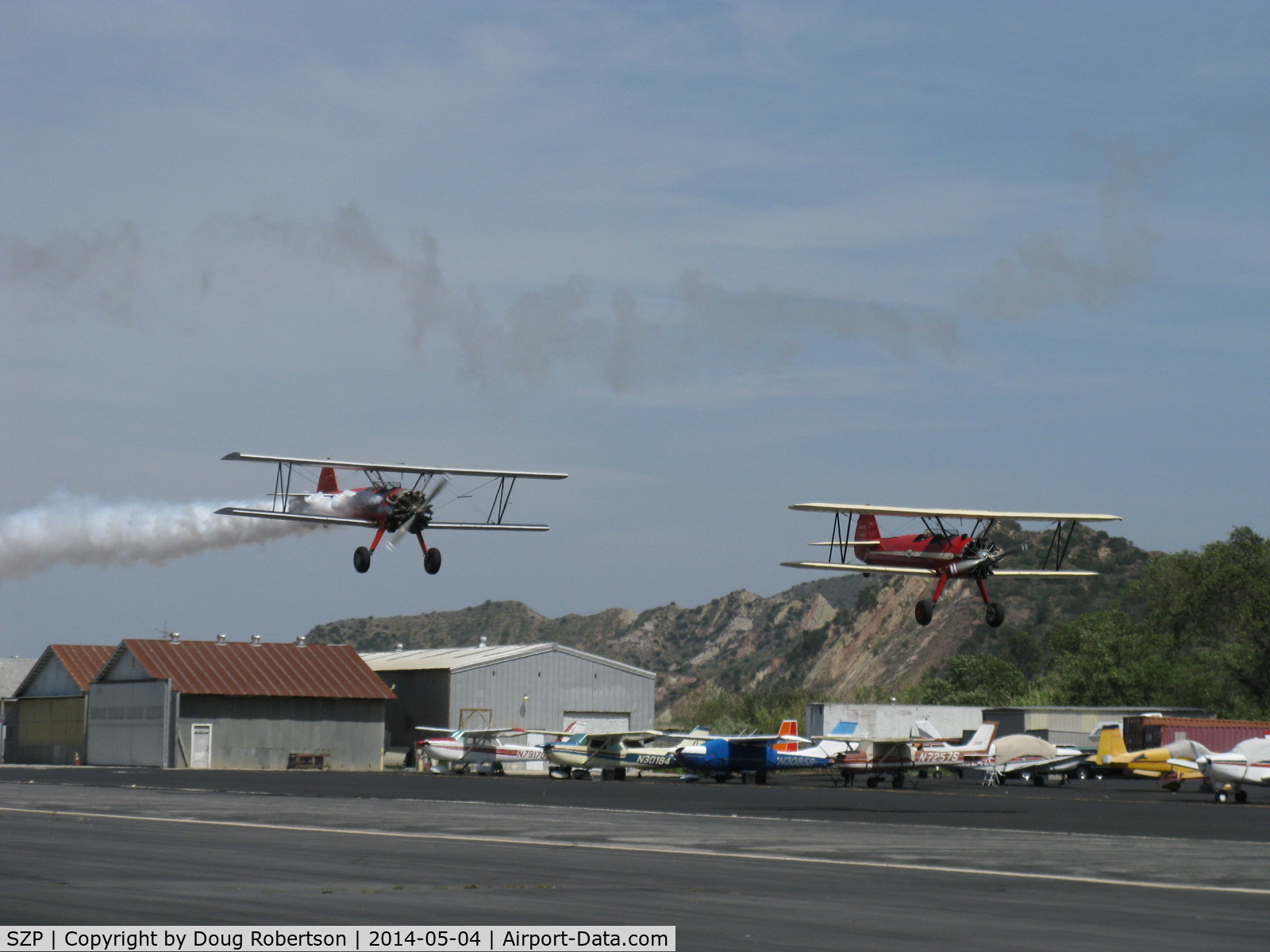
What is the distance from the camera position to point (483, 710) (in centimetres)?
9688

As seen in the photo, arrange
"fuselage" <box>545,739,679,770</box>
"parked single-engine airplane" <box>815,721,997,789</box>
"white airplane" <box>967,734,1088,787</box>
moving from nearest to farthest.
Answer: "parked single-engine airplane" <box>815,721,997,789</box>, "white airplane" <box>967,734,1088,787</box>, "fuselage" <box>545,739,679,770</box>

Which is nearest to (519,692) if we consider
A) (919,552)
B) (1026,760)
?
(1026,760)

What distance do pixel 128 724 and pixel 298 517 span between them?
159ft

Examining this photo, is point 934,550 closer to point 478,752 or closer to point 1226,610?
point 478,752

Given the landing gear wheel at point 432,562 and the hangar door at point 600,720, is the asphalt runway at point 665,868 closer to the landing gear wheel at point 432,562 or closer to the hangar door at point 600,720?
the landing gear wheel at point 432,562

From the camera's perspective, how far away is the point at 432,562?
156 feet

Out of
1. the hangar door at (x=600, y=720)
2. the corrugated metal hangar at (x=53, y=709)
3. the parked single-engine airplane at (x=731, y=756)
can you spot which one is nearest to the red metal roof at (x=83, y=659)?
the corrugated metal hangar at (x=53, y=709)

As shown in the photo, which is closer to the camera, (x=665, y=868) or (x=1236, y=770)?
→ (x=665, y=868)

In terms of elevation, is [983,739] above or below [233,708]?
below

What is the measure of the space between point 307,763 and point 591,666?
2077cm

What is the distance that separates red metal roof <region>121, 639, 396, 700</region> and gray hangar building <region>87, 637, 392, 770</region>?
69mm

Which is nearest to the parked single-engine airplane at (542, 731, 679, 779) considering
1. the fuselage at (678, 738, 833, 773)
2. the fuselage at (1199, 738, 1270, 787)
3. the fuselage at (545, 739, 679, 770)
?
the fuselage at (545, 739, 679, 770)

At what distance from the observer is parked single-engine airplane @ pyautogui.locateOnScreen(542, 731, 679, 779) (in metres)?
78.1

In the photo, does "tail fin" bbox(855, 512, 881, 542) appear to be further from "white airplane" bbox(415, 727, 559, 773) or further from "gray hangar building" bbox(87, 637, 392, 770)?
"gray hangar building" bbox(87, 637, 392, 770)
